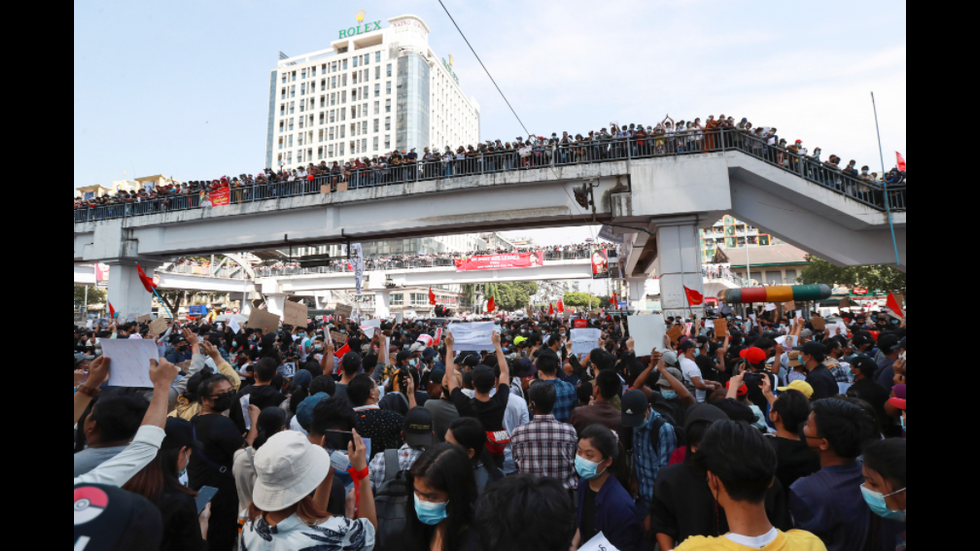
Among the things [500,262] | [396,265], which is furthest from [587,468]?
[396,265]

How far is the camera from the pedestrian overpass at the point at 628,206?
14.0 metres

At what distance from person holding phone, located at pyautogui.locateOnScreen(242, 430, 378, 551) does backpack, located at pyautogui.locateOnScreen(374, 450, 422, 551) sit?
257 mm

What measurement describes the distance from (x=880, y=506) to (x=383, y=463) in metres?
2.67

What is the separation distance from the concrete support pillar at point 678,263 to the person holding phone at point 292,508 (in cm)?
1409

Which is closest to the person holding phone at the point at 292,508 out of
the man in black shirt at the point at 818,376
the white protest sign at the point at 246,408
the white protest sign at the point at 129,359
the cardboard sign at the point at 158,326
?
the white protest sign at the point at 129,359

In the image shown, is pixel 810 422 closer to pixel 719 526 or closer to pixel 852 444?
pixel 852 444

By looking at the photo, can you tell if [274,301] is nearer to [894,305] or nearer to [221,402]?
[221,402]

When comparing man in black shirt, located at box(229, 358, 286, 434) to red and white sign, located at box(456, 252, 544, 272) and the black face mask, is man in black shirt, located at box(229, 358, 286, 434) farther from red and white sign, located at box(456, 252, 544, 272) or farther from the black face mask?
red and white sign, located at box(456, 252, 544, 272)

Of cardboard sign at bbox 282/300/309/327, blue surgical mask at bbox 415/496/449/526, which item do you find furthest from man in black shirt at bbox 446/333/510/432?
cardboard sign at bbox 282/300/309/327

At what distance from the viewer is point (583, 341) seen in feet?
25.2

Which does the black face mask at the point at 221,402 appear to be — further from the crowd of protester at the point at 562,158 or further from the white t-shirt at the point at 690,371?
the crowd of protester at the point at 562,158

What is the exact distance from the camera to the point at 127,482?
1.92m
